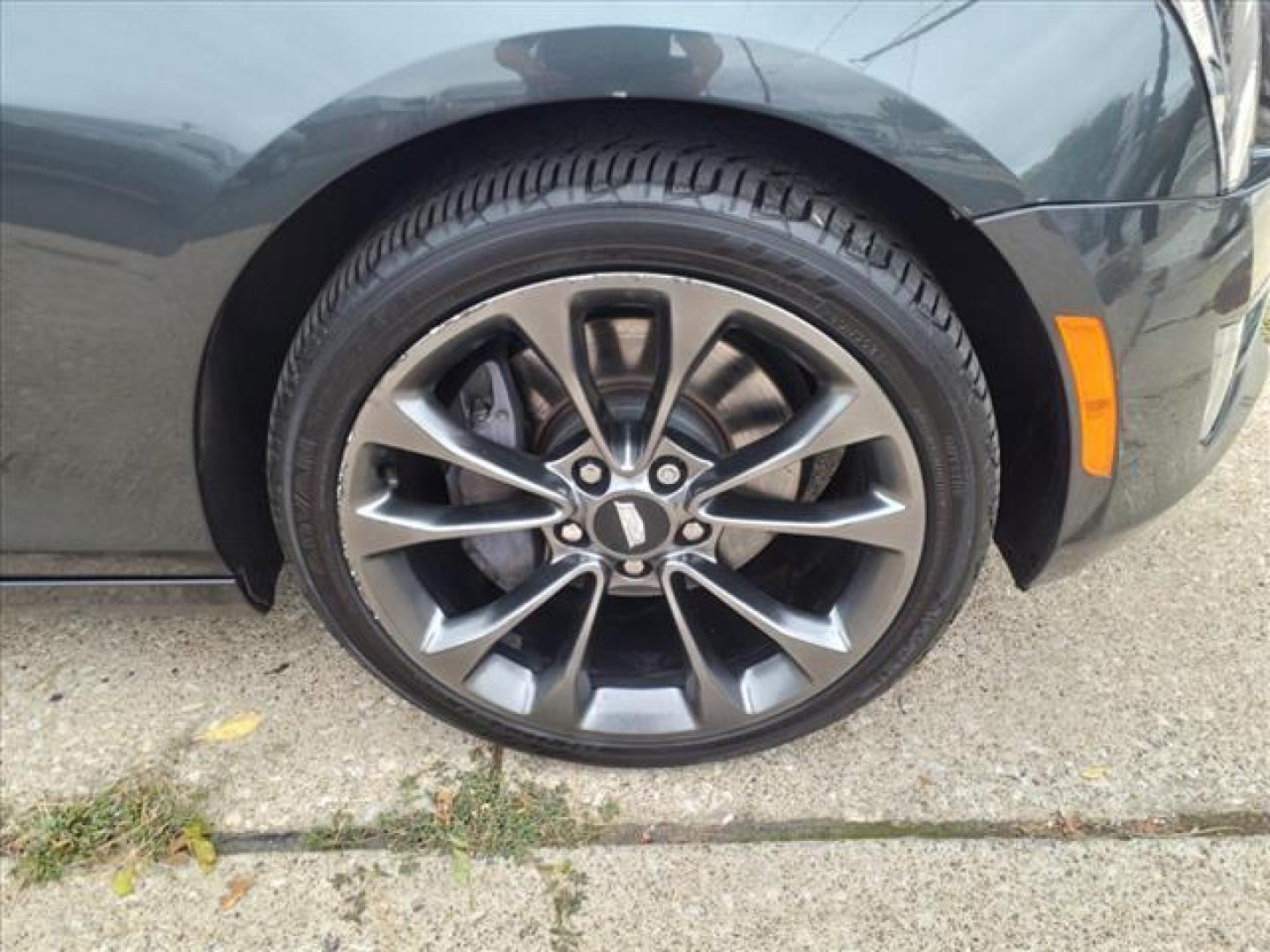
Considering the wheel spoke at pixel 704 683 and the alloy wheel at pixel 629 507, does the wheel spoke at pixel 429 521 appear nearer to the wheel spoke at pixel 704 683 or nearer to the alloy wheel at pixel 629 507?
the alloy wheel at pixel 629 507

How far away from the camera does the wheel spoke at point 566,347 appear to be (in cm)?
148

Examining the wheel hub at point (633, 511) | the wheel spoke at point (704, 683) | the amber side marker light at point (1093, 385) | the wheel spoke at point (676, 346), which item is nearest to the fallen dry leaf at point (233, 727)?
the wheel hub at point (633, 511)

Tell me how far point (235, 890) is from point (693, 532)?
0.98m

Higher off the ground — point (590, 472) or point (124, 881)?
point (590, 472)

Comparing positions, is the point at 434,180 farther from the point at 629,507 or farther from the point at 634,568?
the point at 634,568

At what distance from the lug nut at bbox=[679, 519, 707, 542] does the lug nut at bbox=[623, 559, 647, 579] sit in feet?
0.28

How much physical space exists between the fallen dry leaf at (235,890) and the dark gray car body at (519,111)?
0.85 m

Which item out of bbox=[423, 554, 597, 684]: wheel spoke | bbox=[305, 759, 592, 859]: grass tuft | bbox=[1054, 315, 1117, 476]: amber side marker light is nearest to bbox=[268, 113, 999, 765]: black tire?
bbox=[1054, 315, 1117, 476]: amber side marker light

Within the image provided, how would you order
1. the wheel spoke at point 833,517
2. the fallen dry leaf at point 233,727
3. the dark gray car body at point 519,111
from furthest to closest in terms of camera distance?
the fallen dry leaf at point 233,727, the wheel spoke at point 833,517, the dark gray car body at point 519,111

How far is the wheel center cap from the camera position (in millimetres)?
1674

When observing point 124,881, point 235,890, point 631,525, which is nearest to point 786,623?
point 631,525

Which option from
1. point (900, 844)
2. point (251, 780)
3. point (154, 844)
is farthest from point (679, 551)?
point (154, 844)

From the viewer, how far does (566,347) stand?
1.53m

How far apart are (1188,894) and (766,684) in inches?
Result: 29.6
